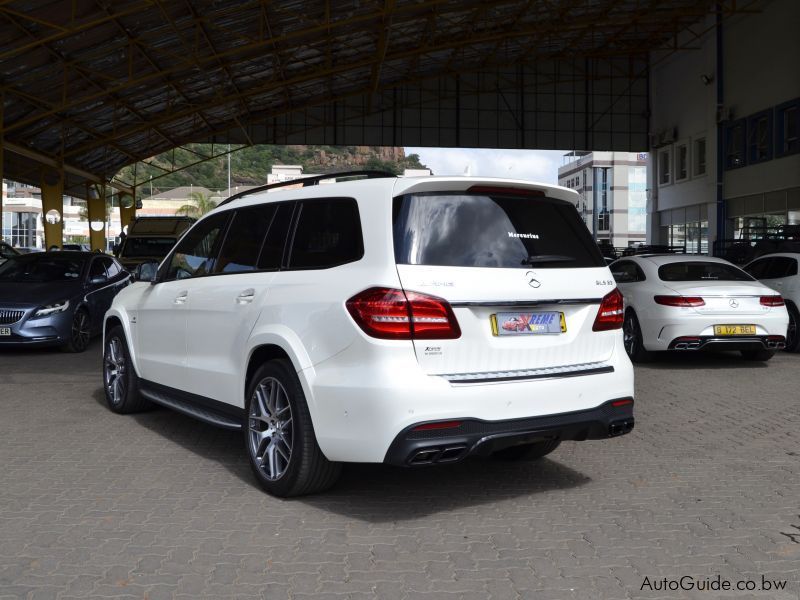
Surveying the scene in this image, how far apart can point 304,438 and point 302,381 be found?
1.02 ft

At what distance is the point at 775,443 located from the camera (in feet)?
20.9

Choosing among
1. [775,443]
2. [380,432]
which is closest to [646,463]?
[775,443]

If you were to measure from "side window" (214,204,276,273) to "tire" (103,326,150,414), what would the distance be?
6.20 ft

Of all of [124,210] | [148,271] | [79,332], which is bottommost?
[79,332]

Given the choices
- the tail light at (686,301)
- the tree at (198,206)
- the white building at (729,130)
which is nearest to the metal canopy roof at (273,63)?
the white building at (729,130)

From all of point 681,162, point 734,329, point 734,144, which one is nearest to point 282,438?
point 734,329

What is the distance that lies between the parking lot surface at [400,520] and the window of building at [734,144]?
27652mm

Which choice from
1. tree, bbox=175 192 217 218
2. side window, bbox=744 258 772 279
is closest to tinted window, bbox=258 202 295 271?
side window, bbox=744 258 772 279

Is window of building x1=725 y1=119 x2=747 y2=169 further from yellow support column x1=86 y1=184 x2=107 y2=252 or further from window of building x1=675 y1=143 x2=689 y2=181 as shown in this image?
yellow support column x1=86 y1=184 x2=107 y2=252

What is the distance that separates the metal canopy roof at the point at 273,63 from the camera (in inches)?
849

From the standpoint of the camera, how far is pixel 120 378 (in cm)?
744

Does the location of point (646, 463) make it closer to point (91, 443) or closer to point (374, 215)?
point (374, 215)

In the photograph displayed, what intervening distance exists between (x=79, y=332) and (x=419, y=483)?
8.67 metres

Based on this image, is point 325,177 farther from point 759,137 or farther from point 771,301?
point 759,137
